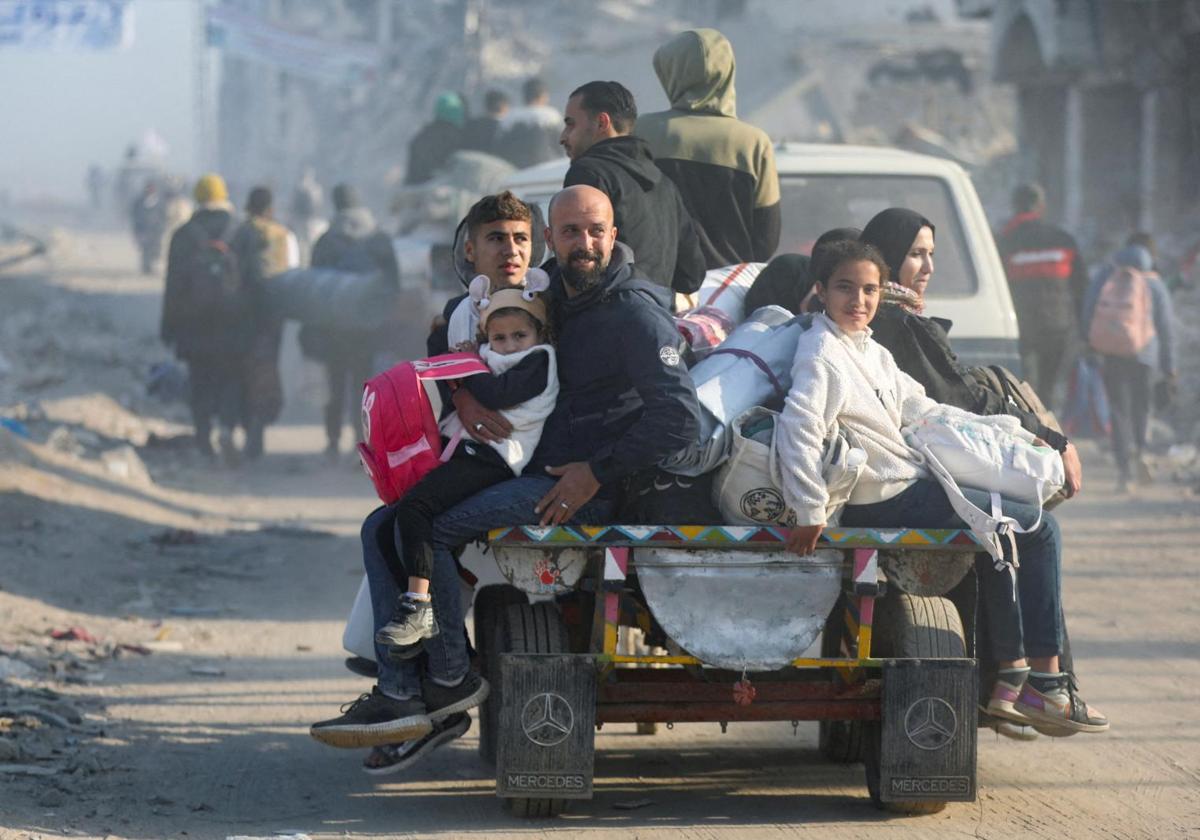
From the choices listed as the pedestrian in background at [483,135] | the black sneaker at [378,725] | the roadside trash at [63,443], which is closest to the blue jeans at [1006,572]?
the black sneaker at [378,725]

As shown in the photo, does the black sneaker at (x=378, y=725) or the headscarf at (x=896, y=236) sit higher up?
the headscarf at (x=896, y=236)

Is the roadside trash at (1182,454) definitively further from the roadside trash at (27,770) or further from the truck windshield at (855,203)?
the roadside trash at (27,770)

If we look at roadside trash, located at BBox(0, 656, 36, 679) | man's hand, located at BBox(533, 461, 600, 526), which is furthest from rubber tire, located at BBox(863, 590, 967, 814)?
roadside trash, located at BBox(0, 656, 36, 679)

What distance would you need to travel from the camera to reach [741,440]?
516cm

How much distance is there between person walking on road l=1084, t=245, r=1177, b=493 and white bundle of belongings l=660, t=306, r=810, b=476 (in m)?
7.83

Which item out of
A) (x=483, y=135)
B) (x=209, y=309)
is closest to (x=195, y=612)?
(x=209, y=309)

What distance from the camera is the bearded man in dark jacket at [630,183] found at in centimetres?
604

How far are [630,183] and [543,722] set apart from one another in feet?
6.27

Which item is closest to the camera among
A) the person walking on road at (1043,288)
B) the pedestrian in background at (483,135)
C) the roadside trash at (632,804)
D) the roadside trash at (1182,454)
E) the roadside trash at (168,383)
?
the roadside trash at (632,804)

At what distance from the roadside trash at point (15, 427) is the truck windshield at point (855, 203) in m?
6.51

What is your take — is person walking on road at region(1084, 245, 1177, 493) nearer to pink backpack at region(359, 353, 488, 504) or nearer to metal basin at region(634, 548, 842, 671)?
metal basin at region(634, 548, 842, 671)

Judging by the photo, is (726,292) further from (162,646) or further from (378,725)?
(162,646)

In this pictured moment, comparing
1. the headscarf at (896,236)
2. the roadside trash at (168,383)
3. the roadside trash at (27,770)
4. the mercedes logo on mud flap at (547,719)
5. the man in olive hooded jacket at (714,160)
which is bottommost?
the roadside trash at (27,770)

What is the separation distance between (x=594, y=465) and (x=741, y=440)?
0.43 metres
